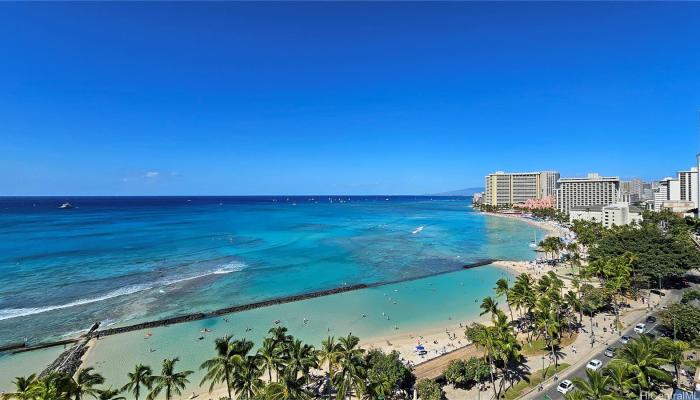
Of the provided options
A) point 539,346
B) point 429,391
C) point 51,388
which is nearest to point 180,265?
point 51,388

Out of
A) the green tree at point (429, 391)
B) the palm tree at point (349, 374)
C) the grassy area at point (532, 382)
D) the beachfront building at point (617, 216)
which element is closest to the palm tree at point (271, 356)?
the palm tree at point (349, 374)

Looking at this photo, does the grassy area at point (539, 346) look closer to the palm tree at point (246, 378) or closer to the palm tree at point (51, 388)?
the palm tree at point (246, 378)

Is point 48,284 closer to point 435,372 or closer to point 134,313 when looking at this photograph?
point 134,313

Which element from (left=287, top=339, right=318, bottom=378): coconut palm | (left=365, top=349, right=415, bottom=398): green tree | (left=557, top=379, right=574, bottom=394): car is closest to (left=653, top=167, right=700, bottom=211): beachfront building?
(left=557, top=379, right=574, bottom=394): car

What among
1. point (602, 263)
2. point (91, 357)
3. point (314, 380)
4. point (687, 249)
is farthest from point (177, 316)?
point (687, 249)

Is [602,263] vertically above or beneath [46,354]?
above

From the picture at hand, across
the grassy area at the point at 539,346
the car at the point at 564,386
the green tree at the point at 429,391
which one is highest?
the green tree at the point at 429,391
